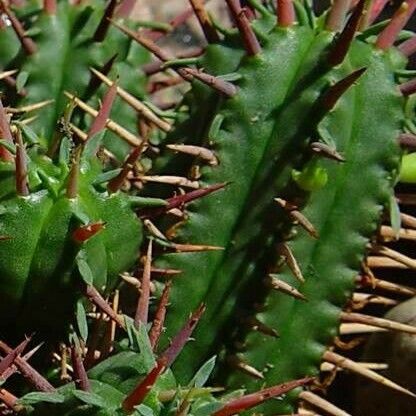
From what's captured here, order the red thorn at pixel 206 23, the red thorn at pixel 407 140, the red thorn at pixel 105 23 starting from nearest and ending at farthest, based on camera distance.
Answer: the red thorn at pixel 407 140 < the red thorn at pixel 206 23 < the red thorn at pixel 105 23

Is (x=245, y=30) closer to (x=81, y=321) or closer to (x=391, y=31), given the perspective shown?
(x=391, y=31)

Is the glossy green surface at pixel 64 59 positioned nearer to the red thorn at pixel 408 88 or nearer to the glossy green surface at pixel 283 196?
the glossy green surface at pixel 283 196

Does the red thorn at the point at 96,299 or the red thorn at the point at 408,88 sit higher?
the red thorn at the point at 408,88

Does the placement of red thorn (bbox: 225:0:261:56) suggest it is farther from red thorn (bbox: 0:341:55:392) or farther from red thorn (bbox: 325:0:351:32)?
red thorn (bbox: 0:341:55:392)

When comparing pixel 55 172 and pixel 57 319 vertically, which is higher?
pixel 55 172

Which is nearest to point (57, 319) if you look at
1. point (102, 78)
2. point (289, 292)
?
point (289, 292)

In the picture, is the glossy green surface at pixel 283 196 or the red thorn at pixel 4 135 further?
the glossy green surface at pixel 283 196

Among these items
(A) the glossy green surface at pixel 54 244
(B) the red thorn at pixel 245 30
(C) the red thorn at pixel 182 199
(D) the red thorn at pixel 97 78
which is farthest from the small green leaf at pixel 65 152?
(D) the red thorn at pixel 97 78

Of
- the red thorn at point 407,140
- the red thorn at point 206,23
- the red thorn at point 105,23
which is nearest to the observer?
the red thorn at point 407,140

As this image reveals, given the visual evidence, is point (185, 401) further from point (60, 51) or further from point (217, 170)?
point (60, 51)
